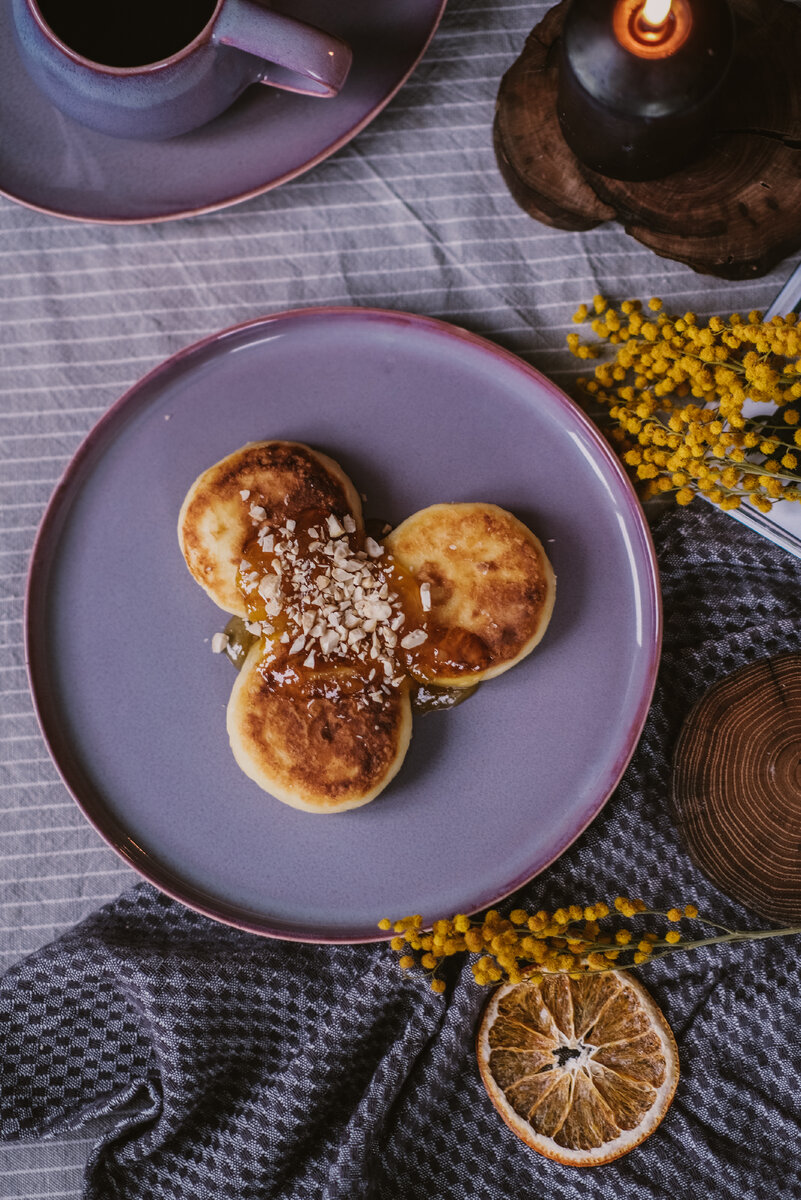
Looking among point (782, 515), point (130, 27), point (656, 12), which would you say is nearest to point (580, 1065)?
point (782, 515)

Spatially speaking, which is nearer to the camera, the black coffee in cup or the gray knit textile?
the black coffee in cup

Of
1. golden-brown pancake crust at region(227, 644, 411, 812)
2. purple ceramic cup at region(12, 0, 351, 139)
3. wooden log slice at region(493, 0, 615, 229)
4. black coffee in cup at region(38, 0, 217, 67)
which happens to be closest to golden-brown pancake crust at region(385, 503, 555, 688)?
golden-brown pancake crust at region(227, 644, 411, 812)

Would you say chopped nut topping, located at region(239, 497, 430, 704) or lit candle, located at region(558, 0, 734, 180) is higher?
lit candle, located at region(558, 0, 734, 180)

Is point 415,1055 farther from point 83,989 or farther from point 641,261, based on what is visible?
point 641,261

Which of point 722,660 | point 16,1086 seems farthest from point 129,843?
point 722,660

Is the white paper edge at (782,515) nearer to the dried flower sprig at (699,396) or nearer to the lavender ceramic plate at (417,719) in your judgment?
the dried flower sprig at (699,396)

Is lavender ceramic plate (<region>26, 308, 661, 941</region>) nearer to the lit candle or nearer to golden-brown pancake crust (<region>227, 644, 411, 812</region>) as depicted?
golden-brown pancake crust (<region>227, 644, 411, 812</region>)

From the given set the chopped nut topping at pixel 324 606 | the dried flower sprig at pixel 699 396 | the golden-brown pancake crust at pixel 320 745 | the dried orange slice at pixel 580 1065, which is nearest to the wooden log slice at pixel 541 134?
the dried flower sprig at pixel 699 396

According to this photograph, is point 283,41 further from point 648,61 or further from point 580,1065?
point 580,1065
